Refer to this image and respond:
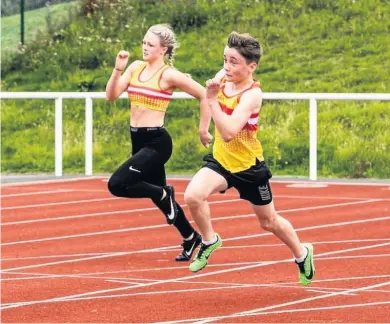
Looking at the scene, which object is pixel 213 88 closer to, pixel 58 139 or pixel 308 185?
pixel 308 185

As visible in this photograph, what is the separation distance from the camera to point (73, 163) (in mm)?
25672

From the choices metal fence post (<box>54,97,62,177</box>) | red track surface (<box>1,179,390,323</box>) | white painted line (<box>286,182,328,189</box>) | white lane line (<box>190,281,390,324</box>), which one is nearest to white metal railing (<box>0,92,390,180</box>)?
metal fence post (<box>54,97,62,177</box>)

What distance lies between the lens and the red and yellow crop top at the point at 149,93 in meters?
13.3

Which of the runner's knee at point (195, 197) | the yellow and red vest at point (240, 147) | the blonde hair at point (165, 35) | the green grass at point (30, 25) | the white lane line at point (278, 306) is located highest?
the green grass at point (30, 25)

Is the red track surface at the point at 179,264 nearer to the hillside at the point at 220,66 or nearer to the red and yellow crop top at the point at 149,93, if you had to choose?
the red and yellow crop top at the point at 149,93

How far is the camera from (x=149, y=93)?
522 inches

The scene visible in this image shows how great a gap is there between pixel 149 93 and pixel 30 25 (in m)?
Result: 22.6

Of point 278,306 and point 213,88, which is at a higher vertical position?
point 213,88

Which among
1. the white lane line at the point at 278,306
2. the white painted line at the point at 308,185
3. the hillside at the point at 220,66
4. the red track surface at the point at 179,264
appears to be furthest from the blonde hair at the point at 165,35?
the hillside at the point at 220,66

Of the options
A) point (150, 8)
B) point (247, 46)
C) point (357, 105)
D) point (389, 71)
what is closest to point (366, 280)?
point (247, 46)

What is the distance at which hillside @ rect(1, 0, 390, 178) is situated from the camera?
Result: 25812 mm

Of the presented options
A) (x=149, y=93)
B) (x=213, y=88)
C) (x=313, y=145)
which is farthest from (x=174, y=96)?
(x=213, y=88)

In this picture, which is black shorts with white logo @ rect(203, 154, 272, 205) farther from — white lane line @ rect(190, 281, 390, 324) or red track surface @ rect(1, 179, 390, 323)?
white lane line @ rect(190, 281, 390, 324)

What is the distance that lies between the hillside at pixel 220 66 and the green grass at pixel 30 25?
1.61 feet
